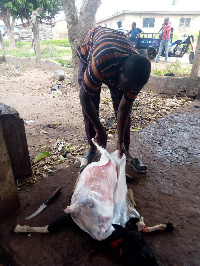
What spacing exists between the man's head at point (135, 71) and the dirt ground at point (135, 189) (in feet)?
3.50

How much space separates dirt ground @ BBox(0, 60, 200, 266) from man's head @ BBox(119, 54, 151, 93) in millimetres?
1066

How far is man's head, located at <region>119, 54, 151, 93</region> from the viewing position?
140cm

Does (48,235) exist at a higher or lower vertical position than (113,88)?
lower

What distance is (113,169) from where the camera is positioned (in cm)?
167

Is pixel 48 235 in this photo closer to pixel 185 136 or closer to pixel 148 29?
pixel 185 136

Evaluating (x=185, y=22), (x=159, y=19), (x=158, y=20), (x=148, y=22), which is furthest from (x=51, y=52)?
(x=185, y=22)

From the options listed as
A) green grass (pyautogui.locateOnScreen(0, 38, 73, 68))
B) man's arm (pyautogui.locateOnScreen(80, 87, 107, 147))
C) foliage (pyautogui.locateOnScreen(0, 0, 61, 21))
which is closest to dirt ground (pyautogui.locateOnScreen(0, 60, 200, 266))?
man's arm (pyautogui.locateOnScreen(80, 87, 107, 147))

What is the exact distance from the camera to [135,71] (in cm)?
140

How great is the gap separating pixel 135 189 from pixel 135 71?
117cm

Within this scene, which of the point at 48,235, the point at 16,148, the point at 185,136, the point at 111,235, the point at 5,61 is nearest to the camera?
the point at 111,235

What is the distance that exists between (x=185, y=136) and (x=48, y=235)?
98.6 inches

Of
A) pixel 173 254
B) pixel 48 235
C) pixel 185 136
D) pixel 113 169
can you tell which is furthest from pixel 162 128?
pixel 48 235

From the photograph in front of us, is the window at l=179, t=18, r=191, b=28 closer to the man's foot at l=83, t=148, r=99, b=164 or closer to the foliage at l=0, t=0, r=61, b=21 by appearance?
the foliage at l=0, t=0, r=61, b=21

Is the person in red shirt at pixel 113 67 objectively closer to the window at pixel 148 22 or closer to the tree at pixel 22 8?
the tree at pixel 22 8
